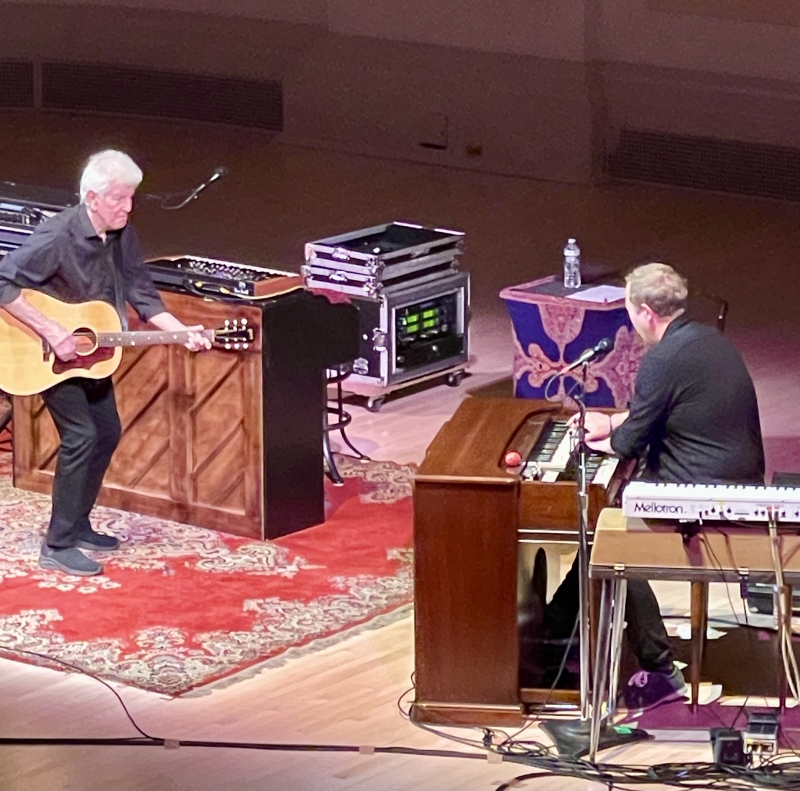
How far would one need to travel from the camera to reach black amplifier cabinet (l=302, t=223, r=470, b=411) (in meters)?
10.0

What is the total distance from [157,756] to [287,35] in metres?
11.0

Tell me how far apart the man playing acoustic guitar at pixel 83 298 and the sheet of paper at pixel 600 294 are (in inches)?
106

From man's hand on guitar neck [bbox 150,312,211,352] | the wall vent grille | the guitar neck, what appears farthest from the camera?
the wall vent grille

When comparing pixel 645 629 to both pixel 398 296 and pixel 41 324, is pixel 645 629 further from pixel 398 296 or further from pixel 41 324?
pixel 398 296

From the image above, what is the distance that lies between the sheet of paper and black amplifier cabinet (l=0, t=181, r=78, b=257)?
8.25 feet

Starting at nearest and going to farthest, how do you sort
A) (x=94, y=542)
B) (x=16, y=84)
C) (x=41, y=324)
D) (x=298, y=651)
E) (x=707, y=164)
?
(x=298, y=651) < (x=41, y=324) < (x=94, y=542) < (x=707, y=164) < (x=16, y=84)

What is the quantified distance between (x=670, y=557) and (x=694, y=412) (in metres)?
0.70

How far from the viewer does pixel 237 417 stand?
26.4 feet

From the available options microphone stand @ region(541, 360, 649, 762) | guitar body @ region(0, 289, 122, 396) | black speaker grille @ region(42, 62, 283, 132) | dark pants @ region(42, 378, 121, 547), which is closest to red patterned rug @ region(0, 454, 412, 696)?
dark pants @ region(42, 378, 121, 547)

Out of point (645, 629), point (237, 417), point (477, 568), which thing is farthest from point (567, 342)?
point (477, 568)

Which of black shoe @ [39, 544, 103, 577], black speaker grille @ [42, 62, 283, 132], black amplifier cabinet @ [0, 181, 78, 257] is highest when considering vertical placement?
black speaker grille @ [42, 62, 283, 132]

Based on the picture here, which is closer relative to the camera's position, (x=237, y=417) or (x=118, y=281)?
(x=118, y=281)

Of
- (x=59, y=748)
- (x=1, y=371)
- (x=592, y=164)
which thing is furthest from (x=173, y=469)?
(x=592, y=164)

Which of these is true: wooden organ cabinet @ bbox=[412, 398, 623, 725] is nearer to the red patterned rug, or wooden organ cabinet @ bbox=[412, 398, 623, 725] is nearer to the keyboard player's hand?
the keyboard player's hand
